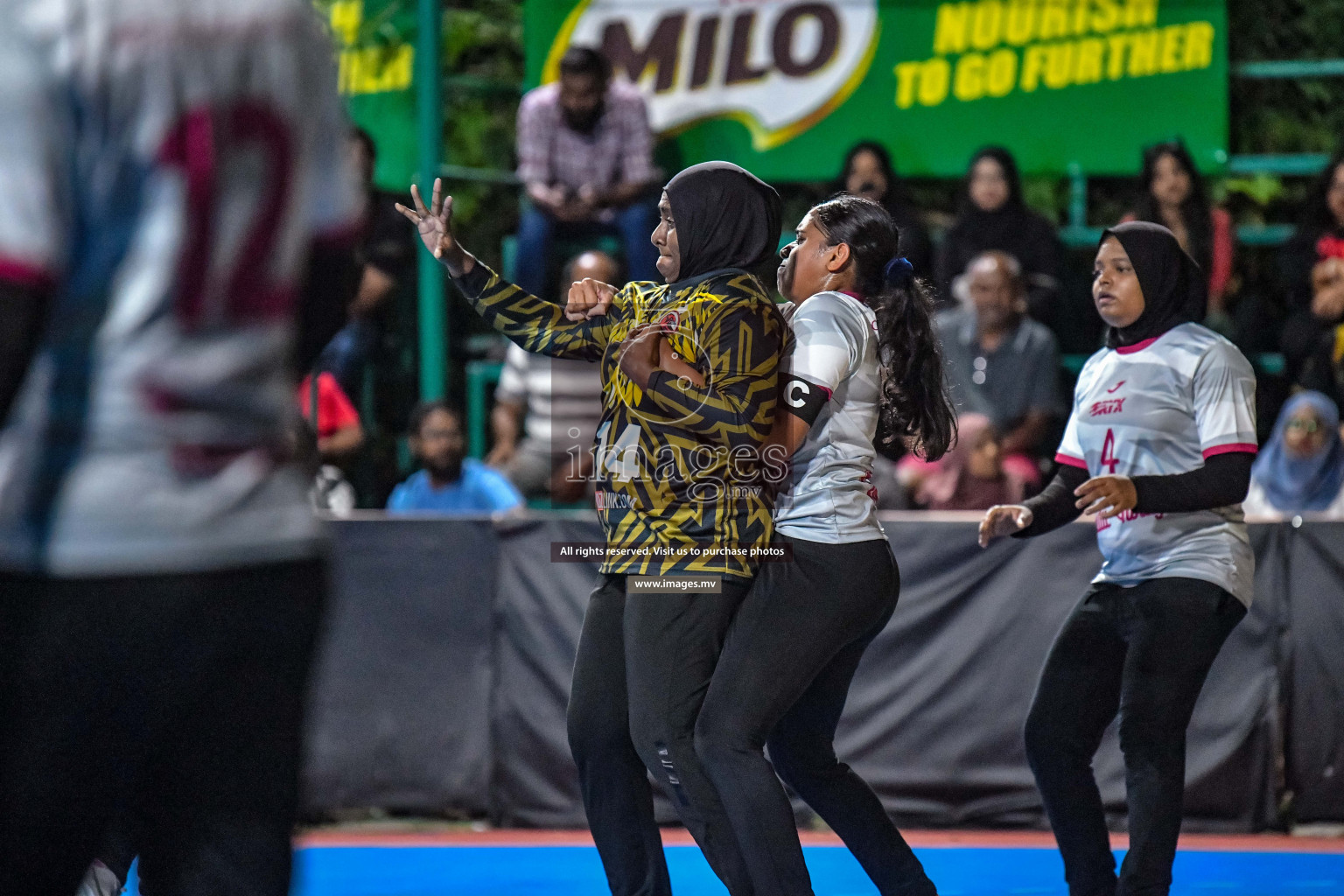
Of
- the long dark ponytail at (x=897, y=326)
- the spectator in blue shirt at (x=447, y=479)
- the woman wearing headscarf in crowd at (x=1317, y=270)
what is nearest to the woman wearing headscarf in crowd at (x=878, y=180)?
the woman wearing headscarf in crowd at (x=1317, y=270)

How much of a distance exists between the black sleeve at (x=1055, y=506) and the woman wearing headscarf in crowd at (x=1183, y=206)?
4012mm

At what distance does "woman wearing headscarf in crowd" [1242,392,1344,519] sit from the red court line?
1.73 m

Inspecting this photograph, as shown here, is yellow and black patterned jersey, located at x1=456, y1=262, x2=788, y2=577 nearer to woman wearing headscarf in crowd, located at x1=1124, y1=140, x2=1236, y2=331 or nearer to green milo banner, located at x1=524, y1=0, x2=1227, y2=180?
woman wearing headscarf in crowd, located at x1=1124, y1=140, x2=1236, y2=331

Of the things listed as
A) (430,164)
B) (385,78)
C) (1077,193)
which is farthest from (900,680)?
(385,78)

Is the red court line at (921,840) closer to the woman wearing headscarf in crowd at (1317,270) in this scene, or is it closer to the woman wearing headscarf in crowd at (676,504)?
the woman wearing headscarf in crowd at (676,504)

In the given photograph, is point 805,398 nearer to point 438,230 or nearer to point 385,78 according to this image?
point 438,230

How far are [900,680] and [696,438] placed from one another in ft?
9.71

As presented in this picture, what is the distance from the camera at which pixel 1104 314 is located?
4379 mm

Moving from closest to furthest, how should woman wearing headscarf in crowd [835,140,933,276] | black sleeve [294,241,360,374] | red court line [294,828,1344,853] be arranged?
black sleeve [294,241,360,374] → red court line [294,828,1344,853] → woman wearing headscarf in crowd [835,140,933,276]

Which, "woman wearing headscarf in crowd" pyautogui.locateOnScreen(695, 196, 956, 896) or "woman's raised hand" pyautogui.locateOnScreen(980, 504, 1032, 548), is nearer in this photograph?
"woman wearing headscarf in crowd" pyautogui.locateOnScreen(695, 196, 956, 896)

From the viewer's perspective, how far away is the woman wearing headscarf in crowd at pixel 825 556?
11.8 feet

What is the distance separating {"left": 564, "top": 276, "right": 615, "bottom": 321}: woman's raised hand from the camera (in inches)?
158

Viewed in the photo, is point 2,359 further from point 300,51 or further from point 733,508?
point 733,508

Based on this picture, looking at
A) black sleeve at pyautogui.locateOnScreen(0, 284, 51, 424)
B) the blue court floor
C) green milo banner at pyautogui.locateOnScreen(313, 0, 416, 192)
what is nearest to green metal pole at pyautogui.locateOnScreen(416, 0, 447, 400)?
green milo banner at pyautogui.locateOnScreen(313, 0, 416, 192)
